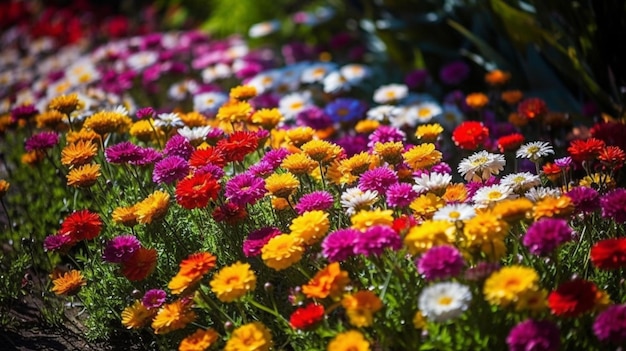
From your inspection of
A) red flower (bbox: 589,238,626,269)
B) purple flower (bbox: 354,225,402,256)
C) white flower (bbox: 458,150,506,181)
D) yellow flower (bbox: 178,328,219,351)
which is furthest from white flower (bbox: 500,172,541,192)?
yellow flower (bbox: 178,328,219,351)

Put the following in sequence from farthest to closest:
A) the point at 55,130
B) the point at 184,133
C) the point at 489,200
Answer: the point at 55,130 < the point at 184,133 < the point at 489,200

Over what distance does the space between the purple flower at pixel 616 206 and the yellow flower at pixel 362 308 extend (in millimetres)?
640

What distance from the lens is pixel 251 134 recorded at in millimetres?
2494

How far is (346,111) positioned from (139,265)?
1738 mm

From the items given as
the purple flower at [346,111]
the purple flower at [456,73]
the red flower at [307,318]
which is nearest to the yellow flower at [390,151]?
the red flower at [307,318]

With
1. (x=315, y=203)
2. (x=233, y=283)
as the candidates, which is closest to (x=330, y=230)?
(x=315, y=203)

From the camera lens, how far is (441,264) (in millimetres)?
1751

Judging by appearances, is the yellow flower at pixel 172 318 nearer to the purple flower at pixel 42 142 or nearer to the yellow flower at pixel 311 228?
the yellow flower at pixel 311 228

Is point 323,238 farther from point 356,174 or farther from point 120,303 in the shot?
point 120,303

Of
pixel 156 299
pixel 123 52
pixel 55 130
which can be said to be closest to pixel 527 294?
pixel 156 299

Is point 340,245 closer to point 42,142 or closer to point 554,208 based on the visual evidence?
point 554,208

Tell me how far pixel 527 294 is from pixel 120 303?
1.27m

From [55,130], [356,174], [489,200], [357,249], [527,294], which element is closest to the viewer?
[527,294]

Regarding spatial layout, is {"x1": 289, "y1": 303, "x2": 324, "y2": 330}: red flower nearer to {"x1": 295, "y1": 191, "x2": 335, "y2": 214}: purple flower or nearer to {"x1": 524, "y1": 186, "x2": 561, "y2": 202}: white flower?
{"x1": 295, "y1": 191, "x2": 335, "y2": 214}: purple flower
